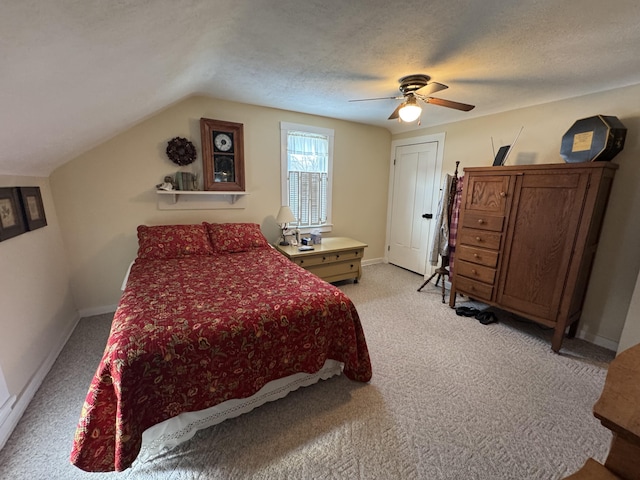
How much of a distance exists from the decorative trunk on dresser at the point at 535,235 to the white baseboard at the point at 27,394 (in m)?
3.62

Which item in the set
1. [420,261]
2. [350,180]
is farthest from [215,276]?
[420,261]

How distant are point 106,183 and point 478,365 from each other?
3730 millimetres

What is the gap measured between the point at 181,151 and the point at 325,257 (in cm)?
200

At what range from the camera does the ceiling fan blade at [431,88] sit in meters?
1.95

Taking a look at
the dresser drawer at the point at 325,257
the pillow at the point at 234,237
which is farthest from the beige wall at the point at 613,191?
the pillow at the point at 234,237

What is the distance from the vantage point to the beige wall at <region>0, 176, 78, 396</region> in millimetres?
1595

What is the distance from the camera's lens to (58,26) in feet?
2.76

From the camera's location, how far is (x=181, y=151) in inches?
112

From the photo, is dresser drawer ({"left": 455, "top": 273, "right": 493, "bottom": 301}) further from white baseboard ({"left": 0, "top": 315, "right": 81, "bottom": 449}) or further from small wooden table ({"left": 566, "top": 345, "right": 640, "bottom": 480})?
white baseboard ({"left": 0, "top": 315, "right": 81, "bottom": 449})

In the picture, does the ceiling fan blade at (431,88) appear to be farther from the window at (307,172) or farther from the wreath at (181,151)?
the wreath at (181,151)

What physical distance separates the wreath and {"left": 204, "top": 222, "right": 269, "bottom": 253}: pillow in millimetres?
710

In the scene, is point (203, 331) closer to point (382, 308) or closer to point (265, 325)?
point (265, 325)

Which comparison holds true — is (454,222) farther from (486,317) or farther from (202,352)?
(202,352)


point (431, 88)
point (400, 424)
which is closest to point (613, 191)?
point (431, 88)
